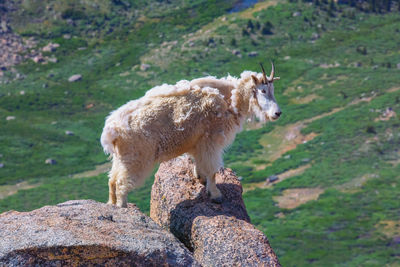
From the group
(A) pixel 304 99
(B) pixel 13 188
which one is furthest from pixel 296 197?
(B) pixel 13 188

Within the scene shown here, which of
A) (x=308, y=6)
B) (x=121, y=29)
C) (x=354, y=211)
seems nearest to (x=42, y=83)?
(x=121, y=29)

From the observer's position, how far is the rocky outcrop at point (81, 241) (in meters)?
10.6

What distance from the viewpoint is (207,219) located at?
46.4 ft

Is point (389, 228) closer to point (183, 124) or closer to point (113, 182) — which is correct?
point (183, 124)

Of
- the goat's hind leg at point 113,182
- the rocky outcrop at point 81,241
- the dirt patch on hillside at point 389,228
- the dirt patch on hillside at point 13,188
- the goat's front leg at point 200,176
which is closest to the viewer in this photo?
the rocky outcrop at point 81,241

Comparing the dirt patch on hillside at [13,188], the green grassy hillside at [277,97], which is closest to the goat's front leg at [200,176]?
the green grassy hillside at [277,97]

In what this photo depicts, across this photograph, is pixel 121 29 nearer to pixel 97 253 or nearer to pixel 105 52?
pixel 105 52

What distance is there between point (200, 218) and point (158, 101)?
2.64 meters

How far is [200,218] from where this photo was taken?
1423cm

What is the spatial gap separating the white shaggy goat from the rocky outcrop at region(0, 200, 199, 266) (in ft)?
5.62

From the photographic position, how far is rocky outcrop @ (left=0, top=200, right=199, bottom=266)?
10.6 meters

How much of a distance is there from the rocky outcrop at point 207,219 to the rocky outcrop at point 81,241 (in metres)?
1.27

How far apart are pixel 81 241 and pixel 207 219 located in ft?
12.5

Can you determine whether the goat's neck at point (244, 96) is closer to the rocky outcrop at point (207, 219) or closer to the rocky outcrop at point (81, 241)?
the rocky outcrop at point (207, 219)
